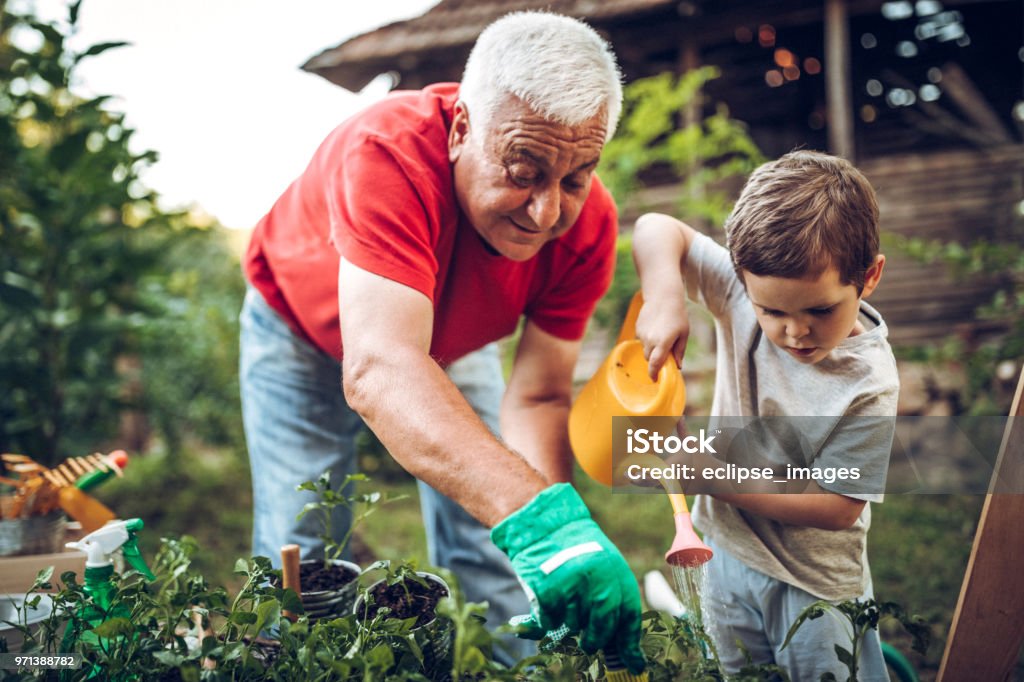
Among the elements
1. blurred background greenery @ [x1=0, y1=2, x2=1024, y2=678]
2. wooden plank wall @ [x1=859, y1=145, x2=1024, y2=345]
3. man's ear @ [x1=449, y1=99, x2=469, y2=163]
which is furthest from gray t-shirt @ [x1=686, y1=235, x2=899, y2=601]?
wooden plank wall @ [x1=859, y1=145, x2=1024, y2=345]

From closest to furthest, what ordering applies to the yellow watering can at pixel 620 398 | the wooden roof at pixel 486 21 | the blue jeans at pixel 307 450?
the yellow watering can at pixel 620 398, the blue jeans at pixel 307 450, the wooden roof at pixel 486 21

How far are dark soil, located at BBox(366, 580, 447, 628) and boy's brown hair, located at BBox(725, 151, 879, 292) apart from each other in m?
0.76

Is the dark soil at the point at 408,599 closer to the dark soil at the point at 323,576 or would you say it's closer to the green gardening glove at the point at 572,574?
the dark soil at the point at 323,576

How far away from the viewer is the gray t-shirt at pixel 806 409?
122 centimetres

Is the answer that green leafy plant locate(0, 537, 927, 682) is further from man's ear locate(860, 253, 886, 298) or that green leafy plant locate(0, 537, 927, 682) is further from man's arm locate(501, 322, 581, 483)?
man's arm locate(501, 322, 581, 483)

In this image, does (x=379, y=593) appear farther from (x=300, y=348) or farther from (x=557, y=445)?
(x=300, y=348)

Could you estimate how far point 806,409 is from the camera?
1.30m

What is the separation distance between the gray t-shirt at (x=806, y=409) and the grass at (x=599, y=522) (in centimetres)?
105

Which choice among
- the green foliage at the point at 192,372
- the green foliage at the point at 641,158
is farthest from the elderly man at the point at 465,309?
the green foliage at the point at 192,372

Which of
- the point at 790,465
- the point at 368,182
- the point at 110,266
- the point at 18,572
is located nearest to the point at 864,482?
the point at 790,465

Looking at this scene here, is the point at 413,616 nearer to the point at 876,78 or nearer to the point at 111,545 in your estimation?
the point at 111,545

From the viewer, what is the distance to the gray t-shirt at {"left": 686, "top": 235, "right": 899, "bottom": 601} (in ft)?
4.01

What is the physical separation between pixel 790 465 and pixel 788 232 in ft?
1.40

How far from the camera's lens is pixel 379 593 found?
120cm
